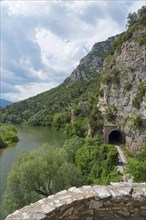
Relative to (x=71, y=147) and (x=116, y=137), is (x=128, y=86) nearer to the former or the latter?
(x=116, y=137)

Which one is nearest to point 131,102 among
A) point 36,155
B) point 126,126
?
point 126,126

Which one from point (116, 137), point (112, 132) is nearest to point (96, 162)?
point (112, 132)

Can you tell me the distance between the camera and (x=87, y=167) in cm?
2667

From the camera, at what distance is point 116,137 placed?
4891cm

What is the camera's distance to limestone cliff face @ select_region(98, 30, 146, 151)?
1483 inches

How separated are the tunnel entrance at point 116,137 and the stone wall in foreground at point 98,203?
38312 millimetres

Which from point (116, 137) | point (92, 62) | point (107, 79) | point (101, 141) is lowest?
point (101, 141)

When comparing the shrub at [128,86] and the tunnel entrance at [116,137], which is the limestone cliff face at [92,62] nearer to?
the tunnel entrance at [116,137]

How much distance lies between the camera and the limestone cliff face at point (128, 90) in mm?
37656

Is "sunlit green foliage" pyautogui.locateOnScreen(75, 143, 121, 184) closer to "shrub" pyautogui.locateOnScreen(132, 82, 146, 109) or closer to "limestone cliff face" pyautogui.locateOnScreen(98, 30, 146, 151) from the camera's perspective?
"limestone cliff face" pyautogui.locateOnScreen(98, 30, 146, 151)

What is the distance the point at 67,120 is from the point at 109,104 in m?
36.2

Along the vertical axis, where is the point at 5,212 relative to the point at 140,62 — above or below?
below

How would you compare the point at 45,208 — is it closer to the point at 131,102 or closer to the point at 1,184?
the point at 1,184

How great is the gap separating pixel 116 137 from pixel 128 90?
32.5 ft
